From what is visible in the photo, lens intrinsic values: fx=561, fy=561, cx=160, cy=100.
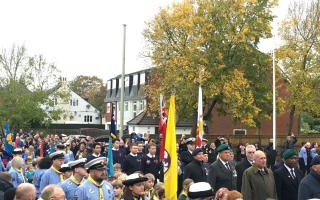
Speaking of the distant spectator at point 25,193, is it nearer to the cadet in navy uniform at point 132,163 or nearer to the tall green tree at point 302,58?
the cadet in navy uniform at point 132,163

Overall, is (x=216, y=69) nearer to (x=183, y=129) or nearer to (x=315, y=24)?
(x=315, y=24)

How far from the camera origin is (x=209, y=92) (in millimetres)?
41375

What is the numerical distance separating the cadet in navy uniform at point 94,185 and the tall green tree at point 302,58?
126 ft

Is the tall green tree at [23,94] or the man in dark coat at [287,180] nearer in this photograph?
the man in dark coat at [287,180]

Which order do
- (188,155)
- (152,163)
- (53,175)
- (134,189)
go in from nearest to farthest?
(134,189), (53,175), (188,155), (152,163)

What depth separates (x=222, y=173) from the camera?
1021 centimetres

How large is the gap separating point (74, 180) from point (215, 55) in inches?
1333

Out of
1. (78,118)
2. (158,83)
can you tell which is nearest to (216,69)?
(158,83)

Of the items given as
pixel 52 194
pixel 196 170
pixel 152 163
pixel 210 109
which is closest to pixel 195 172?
pixel 196 170

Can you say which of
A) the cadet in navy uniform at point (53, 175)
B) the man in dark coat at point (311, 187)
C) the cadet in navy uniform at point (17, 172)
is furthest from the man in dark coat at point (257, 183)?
the cadet in navy uniform at point (17, 172)

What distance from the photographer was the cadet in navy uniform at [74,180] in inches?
338

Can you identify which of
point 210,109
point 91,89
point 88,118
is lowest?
point 210,109

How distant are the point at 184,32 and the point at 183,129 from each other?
19.6 metres

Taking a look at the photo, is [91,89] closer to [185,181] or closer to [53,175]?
[53,175]
